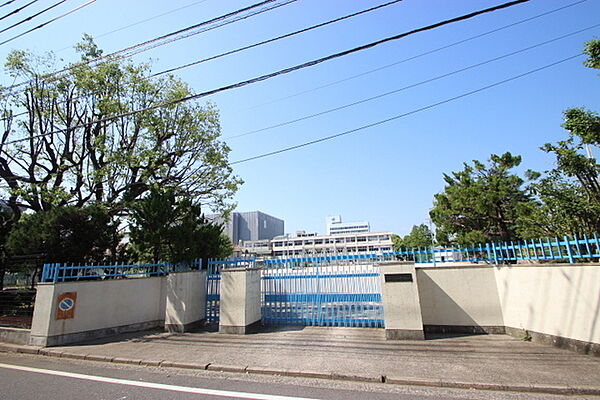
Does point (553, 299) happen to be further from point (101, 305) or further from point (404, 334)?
point (101, 305)

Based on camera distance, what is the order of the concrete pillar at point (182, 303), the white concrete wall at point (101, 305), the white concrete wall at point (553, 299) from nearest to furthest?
the white concrete wall at point (553, 299)
the white concrete wall at point (101, 305)
the concrete pillar at point (182, 303)

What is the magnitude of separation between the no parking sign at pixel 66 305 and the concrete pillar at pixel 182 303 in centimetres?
241

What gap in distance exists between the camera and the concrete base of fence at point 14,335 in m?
7.39

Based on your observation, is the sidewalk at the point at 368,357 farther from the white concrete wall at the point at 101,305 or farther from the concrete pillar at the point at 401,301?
the white concrete wall at the point at 101,305

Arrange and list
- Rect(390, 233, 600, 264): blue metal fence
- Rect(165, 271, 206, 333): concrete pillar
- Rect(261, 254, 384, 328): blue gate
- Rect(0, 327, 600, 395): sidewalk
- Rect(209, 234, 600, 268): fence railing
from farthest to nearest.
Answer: Rect(165, 271, 206, 333): concrete pillar → Rect(261, 254, 384, 328): blue gate → Rect(209, 234, 600, 268): fence railing → Rect(390, 233, 600, 264): blue metal fence → Rect(0, 327, 600, 395): sidewalk

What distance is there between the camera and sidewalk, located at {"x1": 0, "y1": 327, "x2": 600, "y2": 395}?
14.7 feet

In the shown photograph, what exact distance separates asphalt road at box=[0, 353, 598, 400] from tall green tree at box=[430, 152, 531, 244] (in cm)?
1310

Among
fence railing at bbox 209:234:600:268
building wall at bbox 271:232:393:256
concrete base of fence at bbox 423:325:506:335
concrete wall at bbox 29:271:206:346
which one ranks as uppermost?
building wall at bbox 271:232:393:256

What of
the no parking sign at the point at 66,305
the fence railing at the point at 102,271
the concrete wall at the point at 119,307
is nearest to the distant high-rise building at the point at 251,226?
the fence railing at the point at 102,271

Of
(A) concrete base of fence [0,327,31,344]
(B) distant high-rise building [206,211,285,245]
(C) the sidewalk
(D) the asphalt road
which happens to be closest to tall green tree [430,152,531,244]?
(C) the sidewalk

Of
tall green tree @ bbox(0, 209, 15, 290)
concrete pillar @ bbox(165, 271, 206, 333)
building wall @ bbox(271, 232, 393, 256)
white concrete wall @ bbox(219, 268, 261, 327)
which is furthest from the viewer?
building wall @ bbox(271, 232, 393, 256)

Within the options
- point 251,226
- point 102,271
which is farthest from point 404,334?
point 251,226

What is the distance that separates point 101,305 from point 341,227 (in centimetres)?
10695

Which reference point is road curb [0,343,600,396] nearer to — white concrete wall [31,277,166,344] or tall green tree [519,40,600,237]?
white concrete wall [31,277,166,344]
